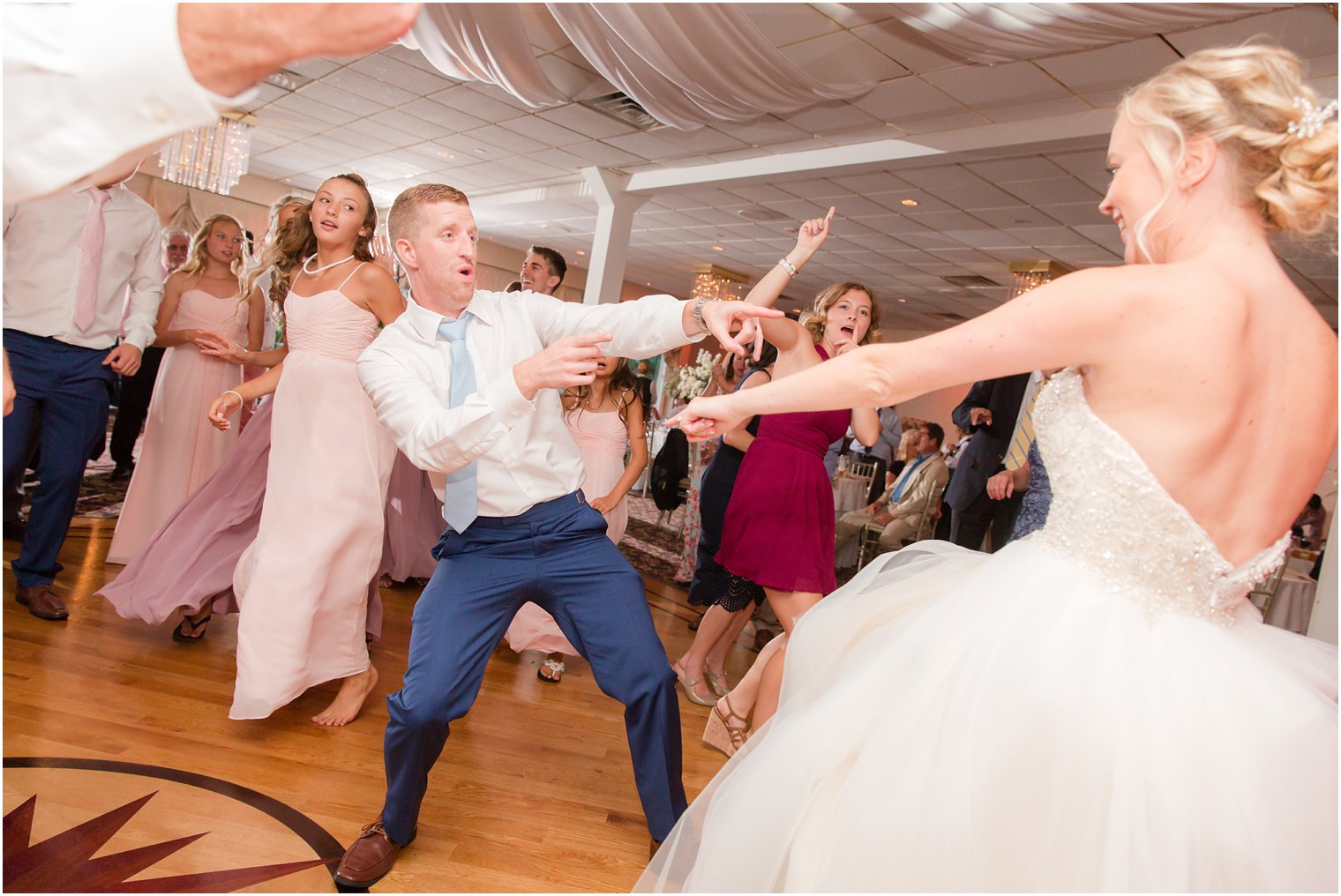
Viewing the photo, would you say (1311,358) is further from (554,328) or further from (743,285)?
(743,285)

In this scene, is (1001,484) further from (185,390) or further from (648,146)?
(648,146)

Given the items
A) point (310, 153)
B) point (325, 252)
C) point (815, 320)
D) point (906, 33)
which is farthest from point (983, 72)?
point (310, 153)

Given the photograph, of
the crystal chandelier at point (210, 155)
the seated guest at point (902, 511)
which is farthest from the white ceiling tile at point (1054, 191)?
the crystal chandelier at point (210, 155)

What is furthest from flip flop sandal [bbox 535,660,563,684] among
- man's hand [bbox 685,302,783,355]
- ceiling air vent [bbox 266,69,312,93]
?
ceiling air vent [bbox 266,69,312,93]

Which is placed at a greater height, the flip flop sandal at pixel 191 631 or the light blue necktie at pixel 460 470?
the light blue necktie at pixel 460 470

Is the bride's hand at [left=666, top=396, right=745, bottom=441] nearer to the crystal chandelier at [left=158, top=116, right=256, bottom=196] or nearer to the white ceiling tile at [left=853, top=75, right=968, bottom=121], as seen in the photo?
the white ceiling tile at [left=853, top=75, right=968, bottom=121]

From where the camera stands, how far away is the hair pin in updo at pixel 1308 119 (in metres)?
1.17

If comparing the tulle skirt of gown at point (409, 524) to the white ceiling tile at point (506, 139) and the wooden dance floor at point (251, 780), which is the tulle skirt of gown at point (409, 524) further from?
the white ceiling tile at point (506, 139)

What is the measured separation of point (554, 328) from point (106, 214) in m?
2.21

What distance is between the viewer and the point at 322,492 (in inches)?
108

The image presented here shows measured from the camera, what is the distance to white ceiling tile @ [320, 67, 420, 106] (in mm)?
7340

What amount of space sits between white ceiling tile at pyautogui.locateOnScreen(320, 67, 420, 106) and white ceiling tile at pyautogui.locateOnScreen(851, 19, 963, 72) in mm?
4240

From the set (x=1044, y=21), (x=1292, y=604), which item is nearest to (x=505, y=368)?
(x=1044, y=21)

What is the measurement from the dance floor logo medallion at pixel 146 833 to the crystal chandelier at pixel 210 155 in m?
8.40
